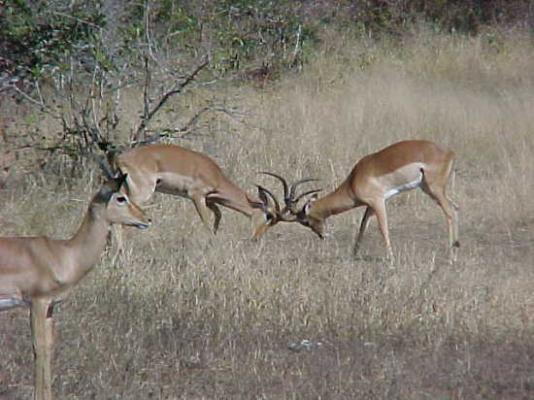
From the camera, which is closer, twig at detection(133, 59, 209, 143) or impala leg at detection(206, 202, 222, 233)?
impala leg at detection(206, 202, 222, 233)

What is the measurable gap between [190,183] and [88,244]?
470 cm

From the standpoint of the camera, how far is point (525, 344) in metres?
6.37

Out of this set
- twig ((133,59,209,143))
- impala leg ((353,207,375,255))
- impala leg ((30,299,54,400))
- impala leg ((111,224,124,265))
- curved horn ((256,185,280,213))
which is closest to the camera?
impala leg ((30,299,54,400))

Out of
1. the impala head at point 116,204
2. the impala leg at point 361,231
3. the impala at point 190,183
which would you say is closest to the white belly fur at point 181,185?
the impala at point 190,183

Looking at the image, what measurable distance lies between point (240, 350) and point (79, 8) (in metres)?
6.28

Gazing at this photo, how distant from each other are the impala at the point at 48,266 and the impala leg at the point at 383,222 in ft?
11.7

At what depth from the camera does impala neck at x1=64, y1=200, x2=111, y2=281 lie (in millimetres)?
5609

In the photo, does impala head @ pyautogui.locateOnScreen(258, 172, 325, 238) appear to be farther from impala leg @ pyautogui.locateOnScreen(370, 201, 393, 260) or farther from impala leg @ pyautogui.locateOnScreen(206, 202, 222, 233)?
impala leg @ pyautogui.locateOnScreen(370, 201, 393, 260)

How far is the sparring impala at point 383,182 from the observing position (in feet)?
33.2

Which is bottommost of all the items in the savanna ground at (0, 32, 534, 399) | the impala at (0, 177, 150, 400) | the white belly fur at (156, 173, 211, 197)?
the savanna ground at (0, 32, 534, 399)

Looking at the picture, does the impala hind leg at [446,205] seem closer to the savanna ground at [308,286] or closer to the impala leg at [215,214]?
the savanna ground at [308,286]

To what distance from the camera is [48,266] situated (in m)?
5.53

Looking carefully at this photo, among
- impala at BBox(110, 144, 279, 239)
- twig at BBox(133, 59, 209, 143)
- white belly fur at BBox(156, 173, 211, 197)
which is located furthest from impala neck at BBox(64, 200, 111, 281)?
twig at BBox(133, 59, 209, 143)

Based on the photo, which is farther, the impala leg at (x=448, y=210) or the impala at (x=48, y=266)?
the impala leg at (x=448, y=210)
